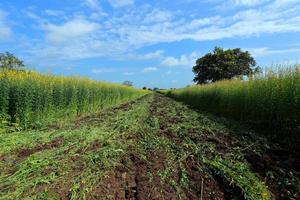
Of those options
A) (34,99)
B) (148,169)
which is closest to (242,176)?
(148,169)

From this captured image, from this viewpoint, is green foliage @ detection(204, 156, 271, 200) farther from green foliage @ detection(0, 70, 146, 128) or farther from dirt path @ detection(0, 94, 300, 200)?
green foliage @ detection(0, 70, 146, 128)

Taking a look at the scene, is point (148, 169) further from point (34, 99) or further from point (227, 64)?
point (227, 64)

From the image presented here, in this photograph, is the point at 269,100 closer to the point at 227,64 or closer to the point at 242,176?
the point at 242,176

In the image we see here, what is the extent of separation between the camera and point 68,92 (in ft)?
40.0

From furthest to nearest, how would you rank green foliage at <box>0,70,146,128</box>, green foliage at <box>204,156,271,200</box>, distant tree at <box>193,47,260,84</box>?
distant tree at <box>193,47,260,84</box>
green foliage at <box>0,70,146,128</box>
green foliage at <box>204,156,271,200</box>

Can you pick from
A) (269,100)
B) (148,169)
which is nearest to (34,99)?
(148,169)

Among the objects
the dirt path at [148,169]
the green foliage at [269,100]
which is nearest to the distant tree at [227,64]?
the green foliage at [269,100]

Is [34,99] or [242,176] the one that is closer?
[242,176]

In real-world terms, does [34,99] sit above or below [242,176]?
above

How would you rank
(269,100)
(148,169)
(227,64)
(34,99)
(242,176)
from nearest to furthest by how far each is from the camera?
(242,176) < (148,169) < (269,100) < (34,99) < (227,64)

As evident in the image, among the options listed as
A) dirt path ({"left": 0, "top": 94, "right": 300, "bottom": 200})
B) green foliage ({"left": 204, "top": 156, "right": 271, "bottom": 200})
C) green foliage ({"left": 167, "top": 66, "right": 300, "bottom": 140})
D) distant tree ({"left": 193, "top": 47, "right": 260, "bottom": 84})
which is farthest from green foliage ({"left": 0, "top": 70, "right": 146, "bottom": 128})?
distant tree ({"left": 193, "top": 47, "right": 260, "bottom": 84})

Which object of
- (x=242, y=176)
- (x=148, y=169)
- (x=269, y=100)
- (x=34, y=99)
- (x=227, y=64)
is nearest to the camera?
(x=242, y=176)

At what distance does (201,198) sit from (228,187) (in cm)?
54

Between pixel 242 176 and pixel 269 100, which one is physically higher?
pixel 269 100
